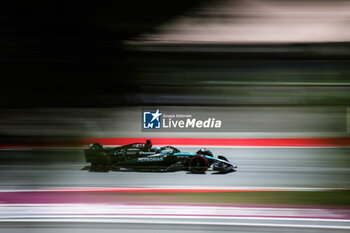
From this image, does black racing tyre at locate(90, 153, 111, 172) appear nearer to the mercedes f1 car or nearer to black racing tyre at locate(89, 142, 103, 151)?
the mercedes f1 car

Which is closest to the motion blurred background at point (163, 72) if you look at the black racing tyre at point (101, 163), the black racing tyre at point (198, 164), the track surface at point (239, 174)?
the track surface at point (239, 174)

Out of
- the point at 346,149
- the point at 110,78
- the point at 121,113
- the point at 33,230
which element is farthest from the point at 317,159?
the point at 33,230

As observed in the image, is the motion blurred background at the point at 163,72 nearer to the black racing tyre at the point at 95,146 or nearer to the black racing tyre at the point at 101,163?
the black racing tyre at the point at 95,146

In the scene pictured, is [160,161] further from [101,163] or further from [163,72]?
[163,72]

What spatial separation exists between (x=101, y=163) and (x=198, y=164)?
0.63 m

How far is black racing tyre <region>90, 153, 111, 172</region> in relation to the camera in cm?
151

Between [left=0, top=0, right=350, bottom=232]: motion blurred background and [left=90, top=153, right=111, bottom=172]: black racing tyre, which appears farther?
[left=90, top=153, right=111, bottom=172]: black racing tyre

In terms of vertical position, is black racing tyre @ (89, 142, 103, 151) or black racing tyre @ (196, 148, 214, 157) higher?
black racing tyre @ (89, 142, 103, 151)

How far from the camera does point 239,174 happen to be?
171 centimetres

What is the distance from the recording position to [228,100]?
3.97 ft

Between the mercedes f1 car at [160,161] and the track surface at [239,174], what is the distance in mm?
46

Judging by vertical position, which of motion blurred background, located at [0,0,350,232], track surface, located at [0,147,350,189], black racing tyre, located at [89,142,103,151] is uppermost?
motion blurred background, located at [0,0,350,232]

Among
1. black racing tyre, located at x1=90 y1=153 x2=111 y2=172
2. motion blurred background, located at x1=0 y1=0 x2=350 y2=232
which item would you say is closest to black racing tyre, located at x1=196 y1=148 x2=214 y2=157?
motion blurred background, located at x1=0 y1=0 x2=350 y2=232

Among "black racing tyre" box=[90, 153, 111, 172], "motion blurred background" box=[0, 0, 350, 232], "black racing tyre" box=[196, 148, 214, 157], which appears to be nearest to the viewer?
"motion blurred background" box=[0, 0, 350, 232]
